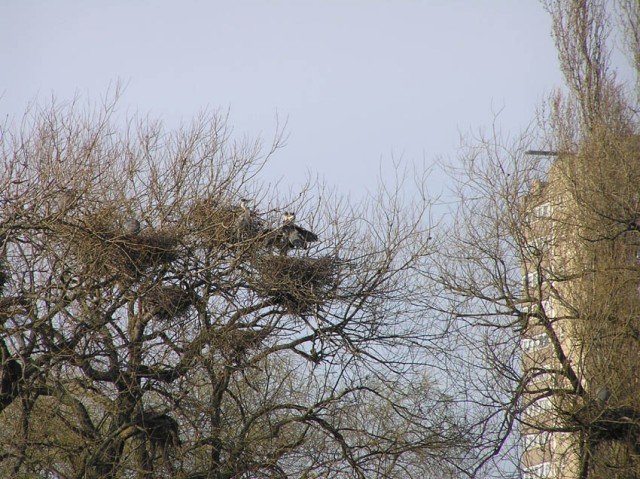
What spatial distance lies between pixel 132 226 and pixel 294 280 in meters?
2.06

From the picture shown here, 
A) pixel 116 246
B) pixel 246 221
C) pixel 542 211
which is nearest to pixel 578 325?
pixel 542 211

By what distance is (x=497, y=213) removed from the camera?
16156 mm

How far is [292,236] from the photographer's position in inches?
468

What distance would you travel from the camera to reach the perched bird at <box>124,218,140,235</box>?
414 inches

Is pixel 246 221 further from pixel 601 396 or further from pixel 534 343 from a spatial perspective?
pixel 534 343

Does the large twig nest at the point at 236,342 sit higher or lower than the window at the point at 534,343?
lower

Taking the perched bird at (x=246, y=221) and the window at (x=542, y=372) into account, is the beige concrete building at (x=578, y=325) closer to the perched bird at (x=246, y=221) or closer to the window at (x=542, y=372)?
the window at (x=542, y=372)

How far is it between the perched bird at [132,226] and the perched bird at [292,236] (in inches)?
70.0

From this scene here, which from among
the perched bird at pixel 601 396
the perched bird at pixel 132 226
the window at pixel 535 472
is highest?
the perched bird at pixel 601 396

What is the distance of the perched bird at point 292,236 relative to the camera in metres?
11.8

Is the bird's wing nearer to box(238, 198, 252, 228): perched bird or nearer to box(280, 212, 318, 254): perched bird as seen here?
box(280, 212, 318, 254): perched bird

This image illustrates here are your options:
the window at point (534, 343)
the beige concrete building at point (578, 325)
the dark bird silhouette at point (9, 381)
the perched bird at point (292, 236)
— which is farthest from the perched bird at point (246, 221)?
the window at point (534, 343)

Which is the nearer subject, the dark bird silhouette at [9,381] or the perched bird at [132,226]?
the perched bird at [132,226]

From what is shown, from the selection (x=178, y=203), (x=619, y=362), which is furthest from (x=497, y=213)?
(x=178, y=203)
